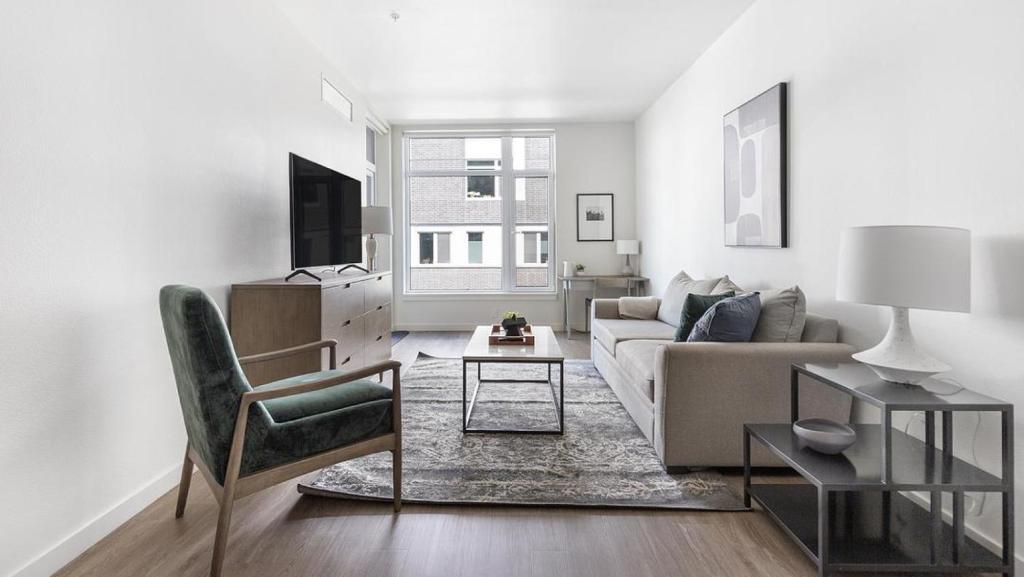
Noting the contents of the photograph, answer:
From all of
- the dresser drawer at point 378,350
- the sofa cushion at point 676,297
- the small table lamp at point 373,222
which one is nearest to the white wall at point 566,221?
the small table lamp at point 373,222

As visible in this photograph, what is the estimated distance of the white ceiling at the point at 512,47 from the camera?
375 centimetres

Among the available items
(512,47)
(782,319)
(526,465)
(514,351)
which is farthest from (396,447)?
(512,47)

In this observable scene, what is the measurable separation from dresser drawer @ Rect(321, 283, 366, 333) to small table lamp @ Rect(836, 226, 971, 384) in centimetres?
256

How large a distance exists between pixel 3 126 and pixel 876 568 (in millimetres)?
2962

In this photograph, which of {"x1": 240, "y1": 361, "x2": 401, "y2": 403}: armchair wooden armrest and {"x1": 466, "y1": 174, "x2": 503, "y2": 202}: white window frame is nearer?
{"x1": 240, "y1": 361, "x2": 401, "y2": 403}: armchair wooden armrest

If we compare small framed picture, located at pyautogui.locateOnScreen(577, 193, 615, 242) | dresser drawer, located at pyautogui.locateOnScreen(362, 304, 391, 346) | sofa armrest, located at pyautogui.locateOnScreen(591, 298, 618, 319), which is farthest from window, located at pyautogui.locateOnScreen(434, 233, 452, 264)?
sofa armrest, located at pyautogui.locateOnScreen(591, 298, 618, 319)

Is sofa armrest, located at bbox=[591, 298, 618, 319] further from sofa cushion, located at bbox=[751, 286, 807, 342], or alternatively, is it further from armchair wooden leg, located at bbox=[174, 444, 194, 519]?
armchair wooden leg, located at bbox=[174, 444, 194, 519]

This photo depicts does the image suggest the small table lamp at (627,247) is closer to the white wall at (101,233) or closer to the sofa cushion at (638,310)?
the sofa cushion at (638,310)

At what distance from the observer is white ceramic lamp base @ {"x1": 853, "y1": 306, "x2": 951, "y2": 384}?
1.85 metres

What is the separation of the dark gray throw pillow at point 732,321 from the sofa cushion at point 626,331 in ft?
3.29

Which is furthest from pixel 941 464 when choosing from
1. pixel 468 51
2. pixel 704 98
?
pixel 468 51

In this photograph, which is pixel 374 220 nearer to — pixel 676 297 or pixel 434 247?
pixel 434 247

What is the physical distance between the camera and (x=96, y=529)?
2.00 meters

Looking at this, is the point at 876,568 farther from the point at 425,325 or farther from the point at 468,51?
the point at 425,325
